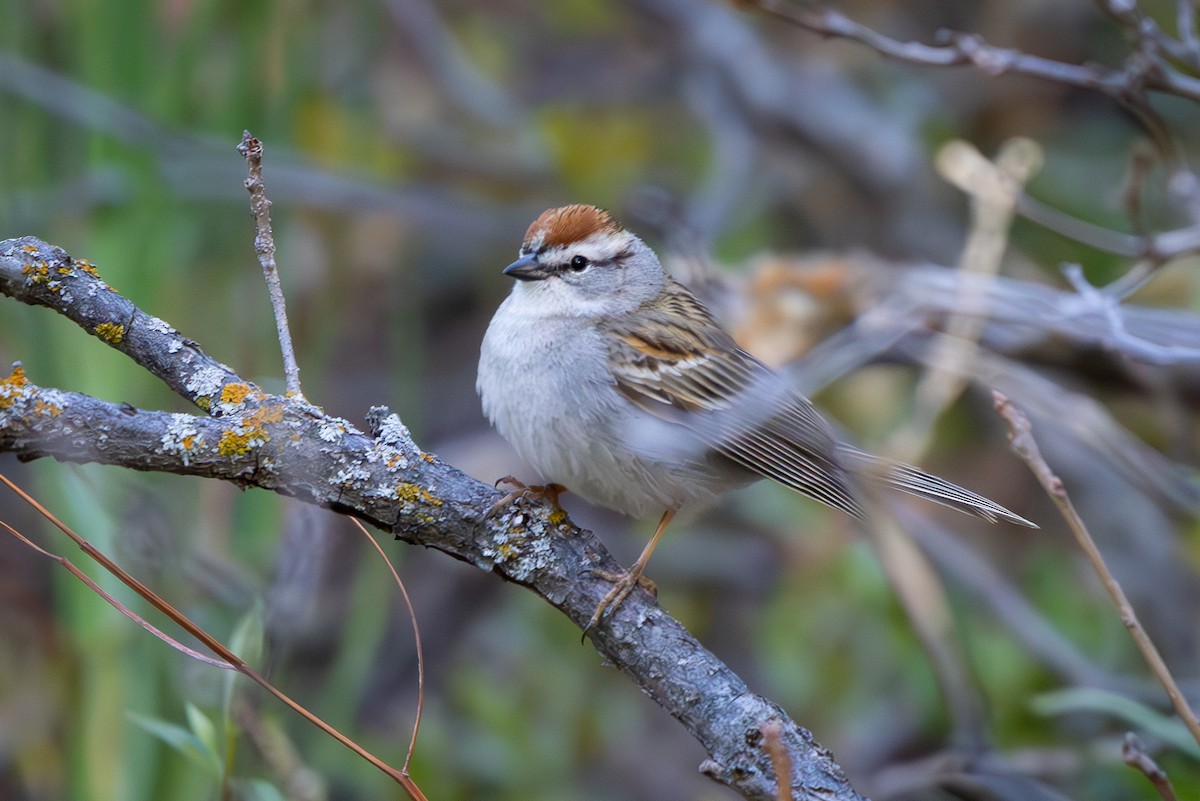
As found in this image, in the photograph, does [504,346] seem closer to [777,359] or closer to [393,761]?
[777,359]

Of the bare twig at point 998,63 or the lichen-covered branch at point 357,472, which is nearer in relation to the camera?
the lichen-covered branch at point 357,472

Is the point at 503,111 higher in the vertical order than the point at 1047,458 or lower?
higher

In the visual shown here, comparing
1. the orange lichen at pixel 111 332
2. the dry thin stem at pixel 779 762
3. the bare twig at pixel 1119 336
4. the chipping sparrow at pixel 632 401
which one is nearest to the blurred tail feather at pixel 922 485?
the chipping sparrow at pixel 632 401

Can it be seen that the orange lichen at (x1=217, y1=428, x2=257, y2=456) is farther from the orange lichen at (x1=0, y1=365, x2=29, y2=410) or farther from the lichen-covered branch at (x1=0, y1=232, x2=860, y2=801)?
the orange lichen at (x1=0, y1=365, x2=29, y2=410)

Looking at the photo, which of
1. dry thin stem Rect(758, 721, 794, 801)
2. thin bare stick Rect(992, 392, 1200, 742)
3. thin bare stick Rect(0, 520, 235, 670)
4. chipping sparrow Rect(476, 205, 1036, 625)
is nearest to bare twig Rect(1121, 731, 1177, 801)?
thin bare stick Rect(992, 392, 1200, 742)

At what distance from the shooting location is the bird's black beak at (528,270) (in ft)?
10.4

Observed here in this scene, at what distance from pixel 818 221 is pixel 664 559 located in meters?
1.87

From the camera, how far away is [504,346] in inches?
116

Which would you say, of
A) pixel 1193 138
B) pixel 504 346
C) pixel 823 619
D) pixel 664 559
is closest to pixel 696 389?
pixel 504 346

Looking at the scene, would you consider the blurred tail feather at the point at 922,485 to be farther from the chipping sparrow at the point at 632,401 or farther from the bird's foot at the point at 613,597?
the bird's foot at the point at 613,597

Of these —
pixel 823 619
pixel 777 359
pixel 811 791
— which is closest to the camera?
pixel 811 791

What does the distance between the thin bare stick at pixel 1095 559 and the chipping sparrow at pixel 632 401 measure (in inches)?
23.6

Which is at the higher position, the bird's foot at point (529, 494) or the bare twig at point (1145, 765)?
the bird's foot at point (529, 494)

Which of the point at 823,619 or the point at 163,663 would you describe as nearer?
the point at 163,663
